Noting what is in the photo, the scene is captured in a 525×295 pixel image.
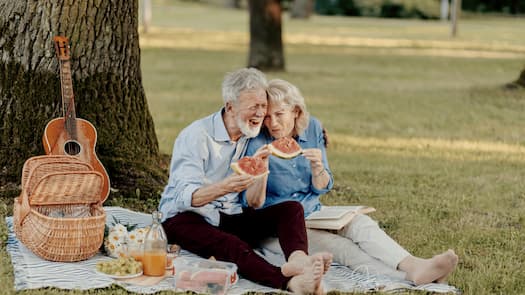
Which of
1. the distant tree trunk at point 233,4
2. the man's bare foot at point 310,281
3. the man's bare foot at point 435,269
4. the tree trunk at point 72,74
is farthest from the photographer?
the distant tree trunk at point 233,4

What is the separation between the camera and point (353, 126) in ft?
38.7

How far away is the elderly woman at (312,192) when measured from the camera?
18.3 feet

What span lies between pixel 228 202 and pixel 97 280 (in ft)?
3.34

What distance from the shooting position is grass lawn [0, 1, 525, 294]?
673cm

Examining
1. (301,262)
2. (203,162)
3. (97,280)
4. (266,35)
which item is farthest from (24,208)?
(266,35)

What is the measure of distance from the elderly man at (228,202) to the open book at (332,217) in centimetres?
26

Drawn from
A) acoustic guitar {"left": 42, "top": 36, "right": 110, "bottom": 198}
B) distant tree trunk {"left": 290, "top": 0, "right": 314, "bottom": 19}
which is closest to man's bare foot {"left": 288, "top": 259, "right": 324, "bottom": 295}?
acoustic guitar {"left": 42, "top": 36, "right": 110, "bottom": 198}

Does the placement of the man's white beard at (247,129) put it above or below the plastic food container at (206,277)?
above

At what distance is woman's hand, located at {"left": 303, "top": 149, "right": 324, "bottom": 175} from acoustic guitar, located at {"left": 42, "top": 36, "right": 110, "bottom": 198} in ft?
5.56

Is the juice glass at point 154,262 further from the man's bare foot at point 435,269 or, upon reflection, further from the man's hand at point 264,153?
the man's bare foot at point 435,269

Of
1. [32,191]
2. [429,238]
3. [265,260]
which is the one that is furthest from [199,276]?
[429,238]

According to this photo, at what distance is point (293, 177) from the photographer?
19.7ft

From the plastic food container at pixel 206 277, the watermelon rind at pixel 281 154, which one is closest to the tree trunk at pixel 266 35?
the watermelon rind at pixel 281 154

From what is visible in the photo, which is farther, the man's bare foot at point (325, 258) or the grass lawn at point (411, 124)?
the grass lawn at point (411, 124)
